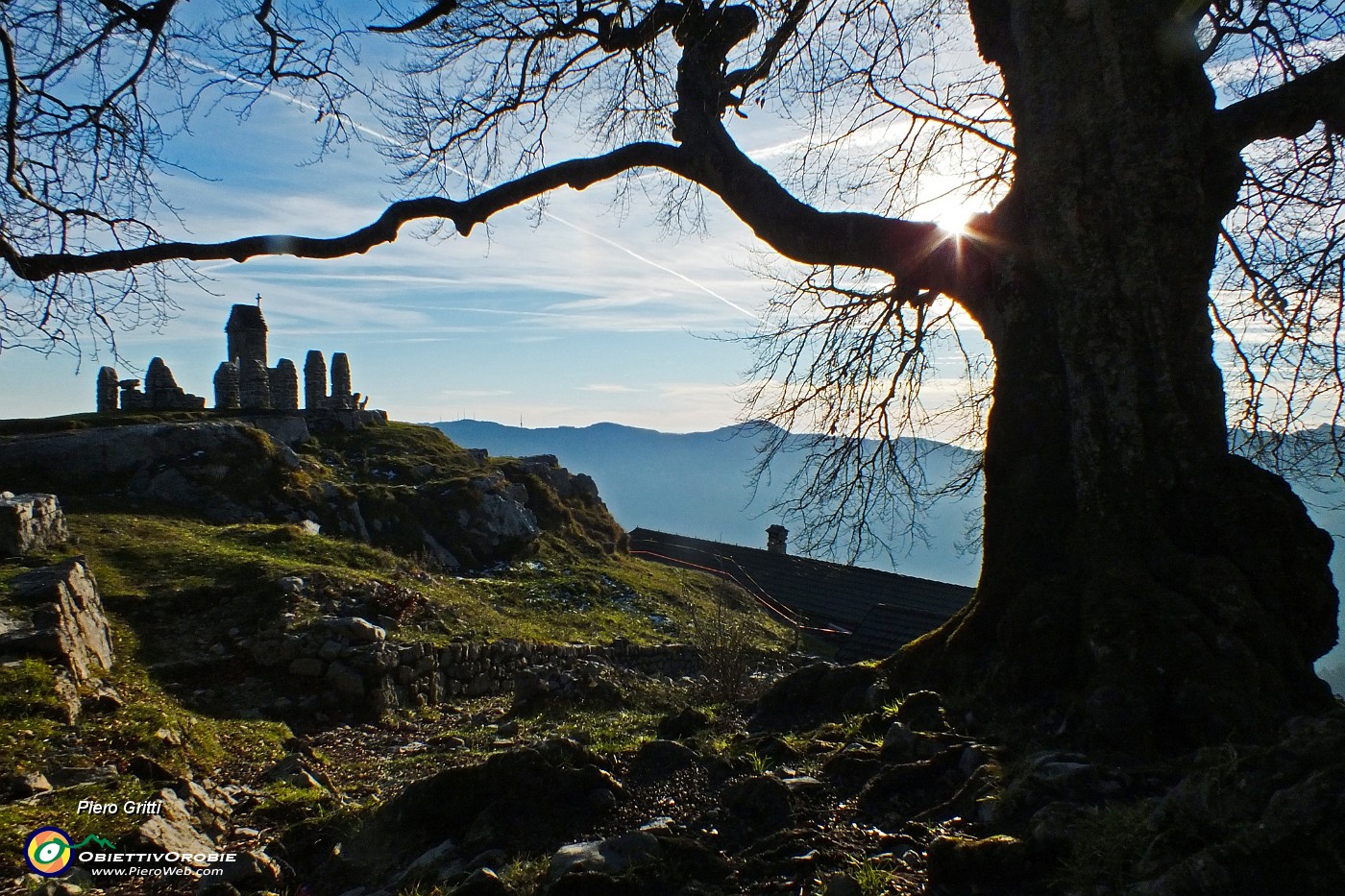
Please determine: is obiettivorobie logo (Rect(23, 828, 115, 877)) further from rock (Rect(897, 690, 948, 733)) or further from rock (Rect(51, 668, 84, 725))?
rock (Rect(897, 690, 948, 733))

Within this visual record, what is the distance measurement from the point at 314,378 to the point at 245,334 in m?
3.01

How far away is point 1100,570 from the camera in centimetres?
498

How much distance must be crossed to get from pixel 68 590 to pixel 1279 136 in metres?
10.3

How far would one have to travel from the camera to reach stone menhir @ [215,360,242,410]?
26.1 m

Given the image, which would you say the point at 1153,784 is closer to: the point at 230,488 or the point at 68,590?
the point at 68,590

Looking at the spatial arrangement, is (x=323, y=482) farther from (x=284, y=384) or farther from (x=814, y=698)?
(x=814, y=698)

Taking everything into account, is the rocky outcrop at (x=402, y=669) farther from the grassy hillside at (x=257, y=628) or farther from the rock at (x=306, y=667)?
the grassy hillside at (x=257, y=628)

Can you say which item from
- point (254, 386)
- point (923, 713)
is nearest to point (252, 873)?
point (923, 713)

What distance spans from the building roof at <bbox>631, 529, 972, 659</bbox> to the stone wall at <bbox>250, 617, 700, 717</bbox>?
14.1 m

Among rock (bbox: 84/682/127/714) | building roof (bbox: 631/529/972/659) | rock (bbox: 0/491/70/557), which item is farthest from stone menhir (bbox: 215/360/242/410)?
rock (bbox: 84/682/127/714)

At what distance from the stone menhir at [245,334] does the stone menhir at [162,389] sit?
6.04 feet

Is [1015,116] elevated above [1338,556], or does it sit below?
above

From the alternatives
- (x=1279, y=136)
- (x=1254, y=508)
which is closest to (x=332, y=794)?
(x=1254, y=508)

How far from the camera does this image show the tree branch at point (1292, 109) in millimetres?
5469
